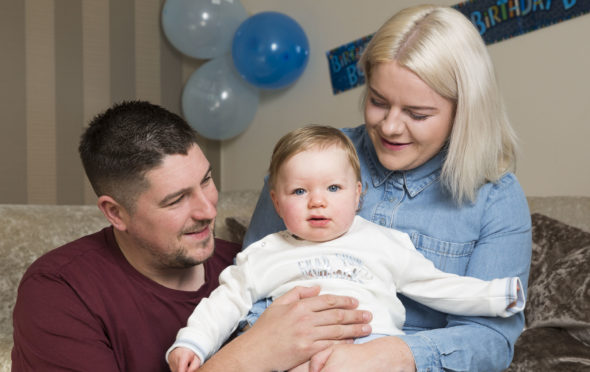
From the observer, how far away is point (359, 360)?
3.96 feet

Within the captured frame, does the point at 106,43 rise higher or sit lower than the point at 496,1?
lower

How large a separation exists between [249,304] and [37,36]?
12.1 feet

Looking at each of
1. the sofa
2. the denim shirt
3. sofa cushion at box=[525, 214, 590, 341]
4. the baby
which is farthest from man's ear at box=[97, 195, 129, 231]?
sofa cushion at box=[525, 214, 590, 341]

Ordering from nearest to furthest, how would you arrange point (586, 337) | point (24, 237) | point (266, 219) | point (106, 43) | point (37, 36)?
1. point (266, 219)
2. point (586, 337)
3. point (24, 237)
4. point (37, 36)
5. point (106, 43)

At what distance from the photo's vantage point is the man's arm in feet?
4.40

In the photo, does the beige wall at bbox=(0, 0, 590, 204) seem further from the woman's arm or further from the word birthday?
the woman's arm

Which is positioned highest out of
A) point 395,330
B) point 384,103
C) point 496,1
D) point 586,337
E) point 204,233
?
point 496,1

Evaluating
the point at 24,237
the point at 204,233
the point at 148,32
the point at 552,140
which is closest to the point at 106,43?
the point at 148,32

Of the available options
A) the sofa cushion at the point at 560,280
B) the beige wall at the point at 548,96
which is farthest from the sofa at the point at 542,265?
the beige wall at the point at 548,96

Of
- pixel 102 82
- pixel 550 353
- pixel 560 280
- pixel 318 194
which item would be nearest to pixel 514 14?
pixel 560 280

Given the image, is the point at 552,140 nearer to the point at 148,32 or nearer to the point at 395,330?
the point at 395,330

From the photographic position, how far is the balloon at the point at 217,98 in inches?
172

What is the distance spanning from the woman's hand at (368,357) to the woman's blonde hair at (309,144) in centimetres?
40

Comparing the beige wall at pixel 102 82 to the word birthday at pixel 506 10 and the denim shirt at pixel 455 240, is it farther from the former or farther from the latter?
the denim shirt at pixel 455 240
